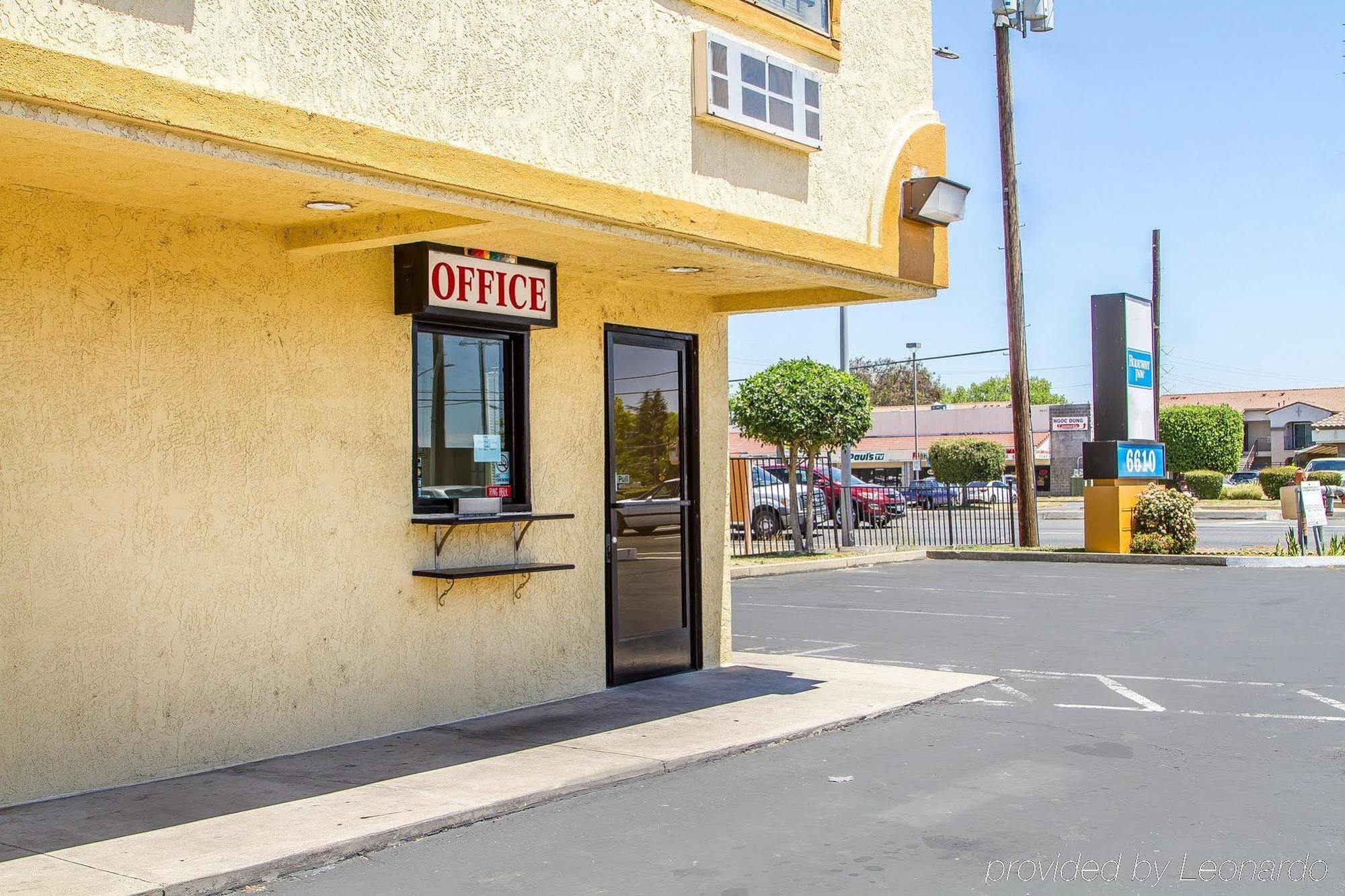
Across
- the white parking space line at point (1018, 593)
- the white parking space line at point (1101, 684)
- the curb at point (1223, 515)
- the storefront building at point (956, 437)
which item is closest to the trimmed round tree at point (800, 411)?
the white parking space line at point (1018, 593)

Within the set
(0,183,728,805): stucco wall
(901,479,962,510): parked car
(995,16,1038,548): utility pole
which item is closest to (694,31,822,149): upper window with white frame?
(0,183,728,805): stucco wall

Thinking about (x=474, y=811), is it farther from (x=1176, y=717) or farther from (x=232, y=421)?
(x=1176, y=717)

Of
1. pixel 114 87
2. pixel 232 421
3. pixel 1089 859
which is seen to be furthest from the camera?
pixel 232 421

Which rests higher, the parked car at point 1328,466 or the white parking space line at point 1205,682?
the parked car at point 1328,466

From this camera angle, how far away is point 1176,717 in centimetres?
878

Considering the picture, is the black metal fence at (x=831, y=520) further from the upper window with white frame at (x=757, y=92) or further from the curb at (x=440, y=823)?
the curb at (x=440, y=823)

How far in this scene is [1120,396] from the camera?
22.1 metres

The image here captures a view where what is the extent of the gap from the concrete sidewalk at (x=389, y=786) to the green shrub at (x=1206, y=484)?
40.3 metres

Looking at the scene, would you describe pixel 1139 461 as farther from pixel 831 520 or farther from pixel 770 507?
pixel 770 507

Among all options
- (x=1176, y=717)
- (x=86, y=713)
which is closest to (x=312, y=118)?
(x=86, y=713)

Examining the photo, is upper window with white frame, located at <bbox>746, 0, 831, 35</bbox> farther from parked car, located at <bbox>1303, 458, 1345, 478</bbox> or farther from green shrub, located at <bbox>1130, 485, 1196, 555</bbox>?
parked car, located at <bbox>1303, 458, 1345, 478</bbox>

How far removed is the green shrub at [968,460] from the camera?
51.8m

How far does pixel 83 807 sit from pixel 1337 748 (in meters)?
7.11

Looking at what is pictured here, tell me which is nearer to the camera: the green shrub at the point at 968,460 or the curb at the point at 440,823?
the curb at the point at 440,823
